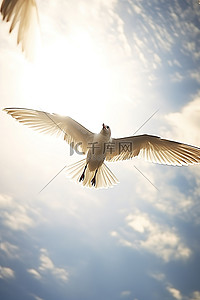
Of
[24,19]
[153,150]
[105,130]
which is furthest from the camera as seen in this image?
[153,150]

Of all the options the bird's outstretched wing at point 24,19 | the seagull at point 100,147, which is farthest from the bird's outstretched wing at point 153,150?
the bird's outstretched wing at point 24,19

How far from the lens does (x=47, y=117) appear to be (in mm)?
3883

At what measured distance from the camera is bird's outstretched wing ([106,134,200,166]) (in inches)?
156

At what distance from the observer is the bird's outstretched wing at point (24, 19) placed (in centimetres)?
171

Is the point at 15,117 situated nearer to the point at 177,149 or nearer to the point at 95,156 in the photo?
the point at 95,156

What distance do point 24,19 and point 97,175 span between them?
285 centimetres

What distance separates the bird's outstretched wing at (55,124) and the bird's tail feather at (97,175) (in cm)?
29

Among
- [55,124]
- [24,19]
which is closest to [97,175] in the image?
[55,124]

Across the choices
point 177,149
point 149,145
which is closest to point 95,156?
point 149,145

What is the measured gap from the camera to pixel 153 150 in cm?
429

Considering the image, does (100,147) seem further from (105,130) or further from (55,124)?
(55,124)

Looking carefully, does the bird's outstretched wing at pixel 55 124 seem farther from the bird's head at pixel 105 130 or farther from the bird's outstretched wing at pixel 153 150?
the bird's outstretched wing at pixel 153 150

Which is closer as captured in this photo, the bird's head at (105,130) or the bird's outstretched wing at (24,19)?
the bird's outstretched wing at (24,19)

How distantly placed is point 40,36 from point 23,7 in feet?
0.70
